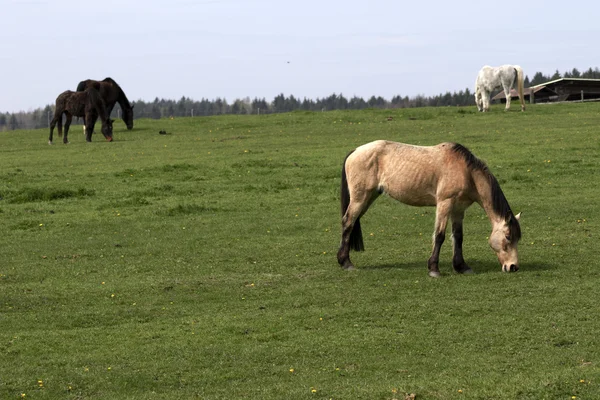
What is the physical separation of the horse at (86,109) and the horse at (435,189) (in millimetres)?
22366

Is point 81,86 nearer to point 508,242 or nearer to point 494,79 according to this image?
point 494,79

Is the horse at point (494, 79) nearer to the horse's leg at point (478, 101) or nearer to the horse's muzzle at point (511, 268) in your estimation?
the horse's leg at point (478, 101)

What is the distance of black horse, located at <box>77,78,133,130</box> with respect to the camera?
39.6m

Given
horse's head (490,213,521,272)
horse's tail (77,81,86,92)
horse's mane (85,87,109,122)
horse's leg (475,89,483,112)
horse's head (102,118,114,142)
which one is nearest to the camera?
horse's head (490,213,521,272)

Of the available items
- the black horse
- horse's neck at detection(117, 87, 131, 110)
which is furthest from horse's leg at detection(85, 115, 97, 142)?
horse's neck at detection(117, 87, 131, 110)

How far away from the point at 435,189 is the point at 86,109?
23950 millimetres

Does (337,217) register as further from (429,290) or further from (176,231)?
(429,290)

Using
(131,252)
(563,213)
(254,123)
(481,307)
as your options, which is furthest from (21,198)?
(254,123)

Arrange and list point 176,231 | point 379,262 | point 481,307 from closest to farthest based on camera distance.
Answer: point 481,307, point 379,262, point 176,231

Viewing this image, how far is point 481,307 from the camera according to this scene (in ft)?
35.9

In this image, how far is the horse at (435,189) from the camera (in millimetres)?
13039

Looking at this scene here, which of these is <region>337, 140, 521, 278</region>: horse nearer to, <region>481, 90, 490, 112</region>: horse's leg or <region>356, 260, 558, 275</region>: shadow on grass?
<region>356, 260, 558, 275</region>: shadow on grass

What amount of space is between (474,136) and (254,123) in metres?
11.8

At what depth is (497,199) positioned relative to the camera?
1305 cm
